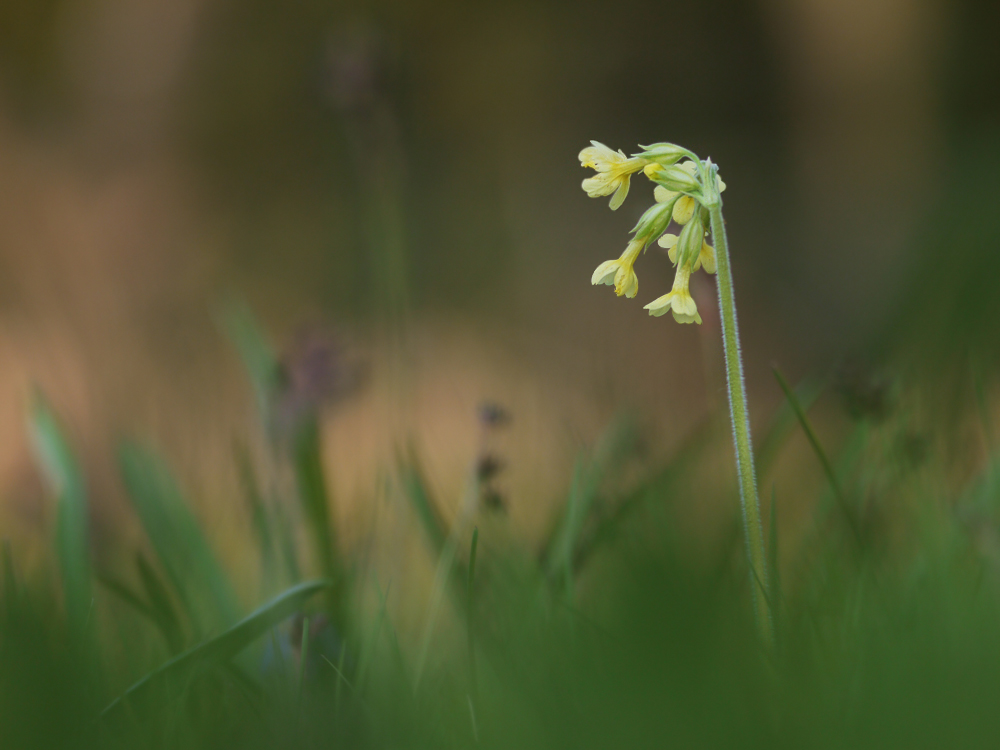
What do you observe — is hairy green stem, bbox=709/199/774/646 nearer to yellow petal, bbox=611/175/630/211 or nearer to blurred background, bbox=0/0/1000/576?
yellow petal, bbox=611/175/630/211

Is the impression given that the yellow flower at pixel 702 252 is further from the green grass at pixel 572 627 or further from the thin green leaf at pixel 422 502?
the thin green leaf at pixel 422 502

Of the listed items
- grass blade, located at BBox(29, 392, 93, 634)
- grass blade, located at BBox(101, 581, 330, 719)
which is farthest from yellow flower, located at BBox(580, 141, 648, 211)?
grass blade, located at BBox(29, 392, 93, 634)


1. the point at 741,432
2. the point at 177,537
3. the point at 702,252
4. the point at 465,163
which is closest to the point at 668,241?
the point at 702,252

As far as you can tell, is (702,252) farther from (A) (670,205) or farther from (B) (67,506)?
(B) (67,506)

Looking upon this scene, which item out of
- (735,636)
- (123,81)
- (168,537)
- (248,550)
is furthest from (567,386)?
(123,81)

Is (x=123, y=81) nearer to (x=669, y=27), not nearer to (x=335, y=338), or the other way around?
(x=669, y=27)

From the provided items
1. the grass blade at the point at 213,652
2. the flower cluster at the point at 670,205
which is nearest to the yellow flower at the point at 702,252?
the flower cluster at the point at 670,205
